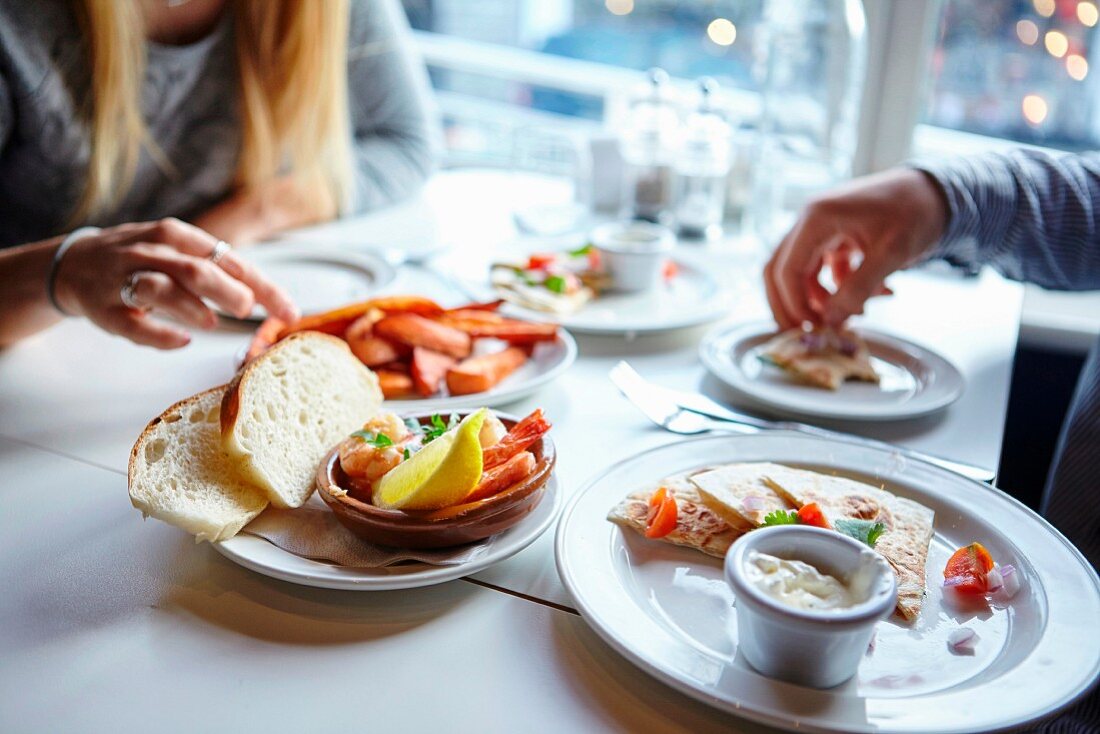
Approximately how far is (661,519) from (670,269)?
101 cm

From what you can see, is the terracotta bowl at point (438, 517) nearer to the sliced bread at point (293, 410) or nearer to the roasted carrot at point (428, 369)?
the sliced bread at point (293, 410)

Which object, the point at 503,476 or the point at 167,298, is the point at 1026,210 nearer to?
the point at 503,476

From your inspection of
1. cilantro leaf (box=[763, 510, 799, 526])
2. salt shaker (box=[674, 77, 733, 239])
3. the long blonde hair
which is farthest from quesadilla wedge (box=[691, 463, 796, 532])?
the long blonde hair

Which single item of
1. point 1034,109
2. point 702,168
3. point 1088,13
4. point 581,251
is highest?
point 1088,13

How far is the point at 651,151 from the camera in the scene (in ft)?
7.18

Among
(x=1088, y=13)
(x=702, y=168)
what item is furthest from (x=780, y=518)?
(x=1088, y=13)

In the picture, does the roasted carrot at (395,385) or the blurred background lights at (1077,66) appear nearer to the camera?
the roasted carrot at (395,385)

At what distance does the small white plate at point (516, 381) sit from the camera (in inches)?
48.9

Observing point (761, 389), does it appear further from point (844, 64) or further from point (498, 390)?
point (844, 64)

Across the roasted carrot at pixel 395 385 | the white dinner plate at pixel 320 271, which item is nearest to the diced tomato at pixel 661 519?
the roasted carrot at pixel 395 385

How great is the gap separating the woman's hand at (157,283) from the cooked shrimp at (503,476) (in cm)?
57

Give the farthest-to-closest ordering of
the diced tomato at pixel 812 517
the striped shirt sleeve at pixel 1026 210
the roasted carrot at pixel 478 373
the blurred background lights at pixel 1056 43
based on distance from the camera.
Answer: the blurred background lights at pixel 1056 43
the striped shirt sleeve at pixel 1026 210
the roasted carrot at pixel 478 373
the diced tomato at pixel 812 517

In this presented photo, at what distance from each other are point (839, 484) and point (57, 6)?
5.68 ft

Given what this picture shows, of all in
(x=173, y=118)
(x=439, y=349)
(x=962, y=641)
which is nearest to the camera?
(x=962, y=641)
